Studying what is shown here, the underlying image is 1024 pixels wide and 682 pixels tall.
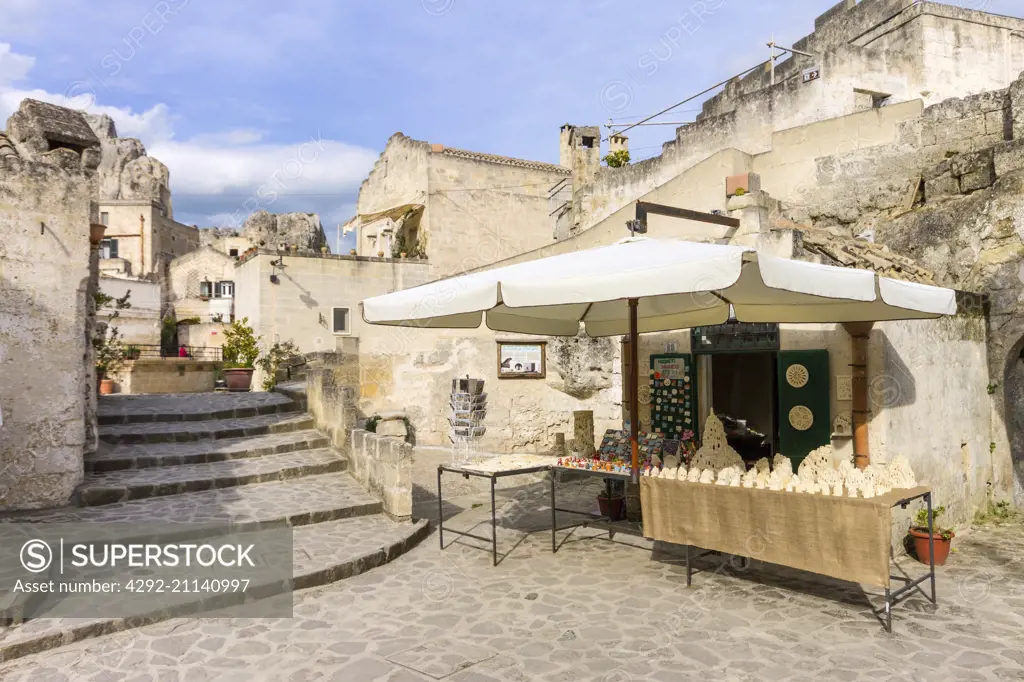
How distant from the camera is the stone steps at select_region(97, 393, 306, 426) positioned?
34.1ft

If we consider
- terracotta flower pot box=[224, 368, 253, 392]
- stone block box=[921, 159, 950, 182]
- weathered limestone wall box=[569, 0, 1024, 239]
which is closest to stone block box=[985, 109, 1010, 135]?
stone block box=[921, 159, 950, 182]

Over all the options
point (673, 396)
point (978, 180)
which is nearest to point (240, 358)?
point (673, 396)

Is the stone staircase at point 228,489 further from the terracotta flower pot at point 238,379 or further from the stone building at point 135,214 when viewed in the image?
the stone building at point 135,214

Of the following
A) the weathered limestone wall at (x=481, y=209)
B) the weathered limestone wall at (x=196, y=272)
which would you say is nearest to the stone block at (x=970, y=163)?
the weathered limestone wall at (x=481, y=209)

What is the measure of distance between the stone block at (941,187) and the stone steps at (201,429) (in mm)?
11361

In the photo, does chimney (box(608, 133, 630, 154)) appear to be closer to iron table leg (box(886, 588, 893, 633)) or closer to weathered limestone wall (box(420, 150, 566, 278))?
weathered limestone wall (box(420, 150, 566, 278))

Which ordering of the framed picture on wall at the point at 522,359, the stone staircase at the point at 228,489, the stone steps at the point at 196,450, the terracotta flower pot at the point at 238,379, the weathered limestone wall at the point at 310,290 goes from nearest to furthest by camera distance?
the stone staircase at the point at 228,489
the stone steps at the point at 196,450
the framed picture on wall at the point at 522,359
the terracotta flower pot at the point at 238,379
the weathered limestone wall at the point at 310,290

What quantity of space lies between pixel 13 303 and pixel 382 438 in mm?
4016

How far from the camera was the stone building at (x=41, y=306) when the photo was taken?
22.5 feet

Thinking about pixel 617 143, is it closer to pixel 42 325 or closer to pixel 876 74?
pixel 876 74

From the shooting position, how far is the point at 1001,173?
10.5 meters

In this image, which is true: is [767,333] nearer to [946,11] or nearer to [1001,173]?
[1001,173]

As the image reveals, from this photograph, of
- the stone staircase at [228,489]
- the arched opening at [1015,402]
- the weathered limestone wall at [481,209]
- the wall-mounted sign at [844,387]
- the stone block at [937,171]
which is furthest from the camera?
the weathered limestone wall at [481,209]

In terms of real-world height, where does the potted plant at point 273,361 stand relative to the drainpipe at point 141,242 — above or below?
below
